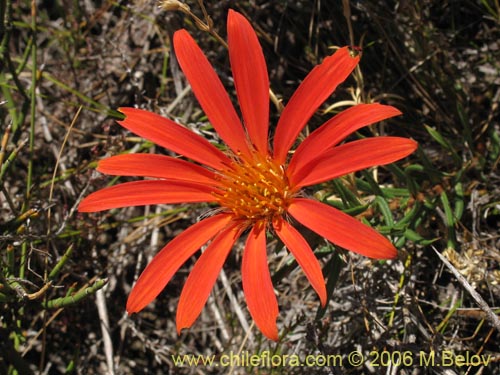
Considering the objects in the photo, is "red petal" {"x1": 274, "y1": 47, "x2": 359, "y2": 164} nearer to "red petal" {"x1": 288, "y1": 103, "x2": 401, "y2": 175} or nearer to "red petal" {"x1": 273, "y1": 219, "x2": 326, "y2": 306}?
"red petal" {"x1": 288, "y1": 103, "x2": 401, "y2": 175}

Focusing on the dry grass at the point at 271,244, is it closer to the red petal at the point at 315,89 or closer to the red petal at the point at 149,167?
the red petal at the point at 149,167

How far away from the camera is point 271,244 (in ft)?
9.36

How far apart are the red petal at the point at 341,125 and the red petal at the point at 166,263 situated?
420 millimetres

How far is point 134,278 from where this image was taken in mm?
3051

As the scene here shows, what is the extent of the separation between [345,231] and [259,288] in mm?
334

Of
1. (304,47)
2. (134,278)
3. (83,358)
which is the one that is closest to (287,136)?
(304,47)

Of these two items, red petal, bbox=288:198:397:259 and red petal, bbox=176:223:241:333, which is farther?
red petal, bbox=176:223:241:333

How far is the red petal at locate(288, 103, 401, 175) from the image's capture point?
1687 mm

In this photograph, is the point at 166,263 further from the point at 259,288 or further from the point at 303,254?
the point at 303,254

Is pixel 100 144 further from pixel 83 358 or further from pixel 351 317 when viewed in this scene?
pixel 351 317

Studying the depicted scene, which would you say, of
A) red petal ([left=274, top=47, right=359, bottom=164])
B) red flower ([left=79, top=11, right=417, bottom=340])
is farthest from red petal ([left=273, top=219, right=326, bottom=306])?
red petal ([left=274, top=47, right=359, bottom=164])

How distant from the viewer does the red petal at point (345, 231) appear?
5.27ft

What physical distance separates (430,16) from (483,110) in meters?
0.54

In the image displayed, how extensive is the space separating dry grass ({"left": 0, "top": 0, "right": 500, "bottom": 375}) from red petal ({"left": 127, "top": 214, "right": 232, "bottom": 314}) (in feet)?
1.09
